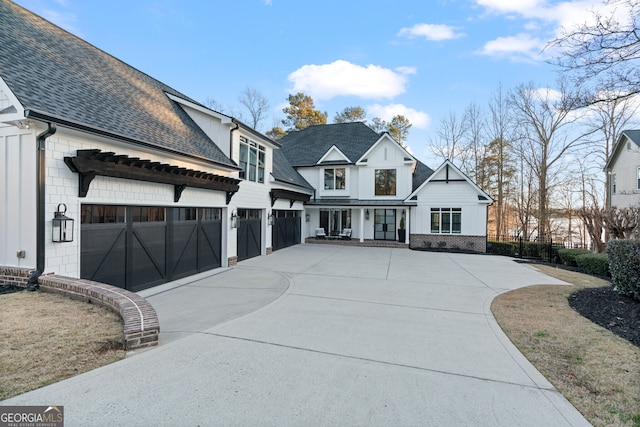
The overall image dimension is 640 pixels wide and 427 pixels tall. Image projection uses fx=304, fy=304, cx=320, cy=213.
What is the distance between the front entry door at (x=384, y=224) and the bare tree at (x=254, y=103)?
20826mm

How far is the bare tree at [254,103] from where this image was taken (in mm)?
34906

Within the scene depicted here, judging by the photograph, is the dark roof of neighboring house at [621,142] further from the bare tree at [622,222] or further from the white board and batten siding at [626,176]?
the bare tree at [622,222]

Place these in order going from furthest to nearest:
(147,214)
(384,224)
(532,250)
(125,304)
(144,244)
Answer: (384,224) < (532,250) < (147,214) < (144,244) < (125,304)

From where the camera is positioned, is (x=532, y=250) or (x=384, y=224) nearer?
(x=532, y=250)

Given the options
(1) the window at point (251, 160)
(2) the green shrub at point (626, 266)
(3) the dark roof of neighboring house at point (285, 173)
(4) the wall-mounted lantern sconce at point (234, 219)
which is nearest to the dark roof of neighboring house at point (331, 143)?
(3) the dark roof of neighboring house at point (285, 173)

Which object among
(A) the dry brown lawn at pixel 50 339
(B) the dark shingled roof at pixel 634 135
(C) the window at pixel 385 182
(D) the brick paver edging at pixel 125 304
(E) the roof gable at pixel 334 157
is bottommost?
(A) the dry brown lawn at pixel 50 339

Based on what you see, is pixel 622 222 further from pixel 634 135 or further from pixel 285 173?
pixel 285 173

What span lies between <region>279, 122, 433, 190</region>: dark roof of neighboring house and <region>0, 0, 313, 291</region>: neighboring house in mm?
10453

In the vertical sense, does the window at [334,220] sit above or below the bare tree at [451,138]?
below

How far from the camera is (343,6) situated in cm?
1406

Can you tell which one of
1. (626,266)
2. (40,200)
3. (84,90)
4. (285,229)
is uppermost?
(84,90)

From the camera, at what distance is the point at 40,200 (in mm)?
5988

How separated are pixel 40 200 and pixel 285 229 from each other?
44.3ft

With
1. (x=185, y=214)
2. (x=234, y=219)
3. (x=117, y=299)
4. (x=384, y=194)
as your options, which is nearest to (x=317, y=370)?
(x=117, y=299)
